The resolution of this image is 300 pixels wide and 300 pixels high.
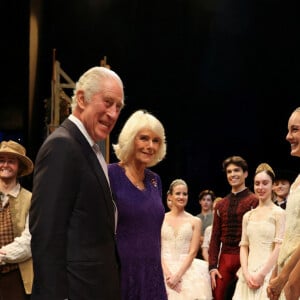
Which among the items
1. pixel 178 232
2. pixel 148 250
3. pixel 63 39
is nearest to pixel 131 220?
pixel 148 250

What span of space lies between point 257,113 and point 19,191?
7237 millimetres

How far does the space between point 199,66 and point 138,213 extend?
7839 mm

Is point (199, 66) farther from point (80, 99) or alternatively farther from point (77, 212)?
point (77, 212)

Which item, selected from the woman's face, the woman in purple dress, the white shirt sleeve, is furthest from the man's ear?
the white shirt sleeve

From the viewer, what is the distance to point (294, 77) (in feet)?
34.4

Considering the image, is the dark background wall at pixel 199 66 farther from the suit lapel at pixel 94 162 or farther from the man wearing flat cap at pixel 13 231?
the suit lapel at pixel 94 162

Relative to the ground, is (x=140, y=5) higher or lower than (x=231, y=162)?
higher

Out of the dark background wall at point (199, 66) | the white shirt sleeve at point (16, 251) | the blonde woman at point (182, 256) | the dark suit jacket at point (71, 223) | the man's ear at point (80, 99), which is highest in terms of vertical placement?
the dark background wall at point (199, 66)

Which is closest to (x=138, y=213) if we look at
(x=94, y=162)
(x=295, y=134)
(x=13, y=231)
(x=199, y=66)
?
(x=295, y=134)

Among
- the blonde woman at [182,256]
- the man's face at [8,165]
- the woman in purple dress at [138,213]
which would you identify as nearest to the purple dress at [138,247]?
the woman in purple dress at [138,213]

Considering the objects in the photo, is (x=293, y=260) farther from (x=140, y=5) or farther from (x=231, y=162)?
(x=140, y=5)

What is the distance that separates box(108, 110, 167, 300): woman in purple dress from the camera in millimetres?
3260

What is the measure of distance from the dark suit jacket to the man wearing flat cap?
1.91 meters

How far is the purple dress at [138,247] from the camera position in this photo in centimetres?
325
